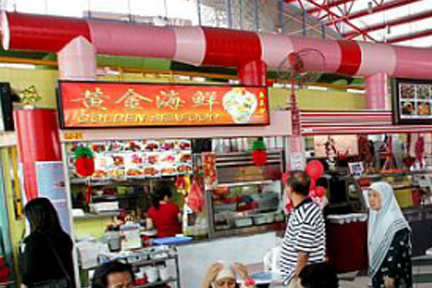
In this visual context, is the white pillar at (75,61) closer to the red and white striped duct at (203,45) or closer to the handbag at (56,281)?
the red and white striped duct at (203,45)

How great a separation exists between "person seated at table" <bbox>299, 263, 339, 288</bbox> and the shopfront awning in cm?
363

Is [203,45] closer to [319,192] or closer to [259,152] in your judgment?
[259,152]

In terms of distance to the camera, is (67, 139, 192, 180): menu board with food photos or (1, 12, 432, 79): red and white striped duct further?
(67, 139, 192, 180): menu board with food photos

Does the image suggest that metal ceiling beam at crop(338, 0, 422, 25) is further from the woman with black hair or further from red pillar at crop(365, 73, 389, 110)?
the woman with black hair

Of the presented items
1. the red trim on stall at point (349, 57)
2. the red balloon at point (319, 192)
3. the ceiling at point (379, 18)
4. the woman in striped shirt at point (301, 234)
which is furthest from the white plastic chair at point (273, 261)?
the ceiling at point (379, 18)

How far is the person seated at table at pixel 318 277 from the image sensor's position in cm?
217

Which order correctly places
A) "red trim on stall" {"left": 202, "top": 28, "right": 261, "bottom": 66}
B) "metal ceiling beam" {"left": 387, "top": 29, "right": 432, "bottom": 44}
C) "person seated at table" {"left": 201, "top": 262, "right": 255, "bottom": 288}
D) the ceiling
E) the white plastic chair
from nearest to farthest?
1. "person seated at table" {"left": 201, "top": 262, "right": 255, "bottom": 288}
2. the white plastic chair
3. "red trim on stall" {"left": 202, "top": 28, "right": 261, "bottom": 66}
4. the ceiling
5. "metal ceiling beam" {"left": 387, "top": 29, "right": 432, "bottom": 44}

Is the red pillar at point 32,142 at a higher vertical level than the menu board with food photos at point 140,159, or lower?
higher

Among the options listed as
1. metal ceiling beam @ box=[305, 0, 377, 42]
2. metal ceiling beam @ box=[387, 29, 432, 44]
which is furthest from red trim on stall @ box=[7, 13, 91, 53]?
metal ceiling beam @ box=[387, 29, 432, 44]

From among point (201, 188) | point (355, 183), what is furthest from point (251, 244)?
point (355, 183)

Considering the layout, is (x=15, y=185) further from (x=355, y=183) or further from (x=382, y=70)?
(x=382, y=70)

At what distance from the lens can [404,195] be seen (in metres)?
6.80

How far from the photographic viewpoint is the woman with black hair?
2.95 meters

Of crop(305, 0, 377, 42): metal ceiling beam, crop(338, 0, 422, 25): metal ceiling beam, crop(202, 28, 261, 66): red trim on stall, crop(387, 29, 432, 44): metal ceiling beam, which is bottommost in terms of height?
crop(202, 28, 261, 66): red trim on stall
